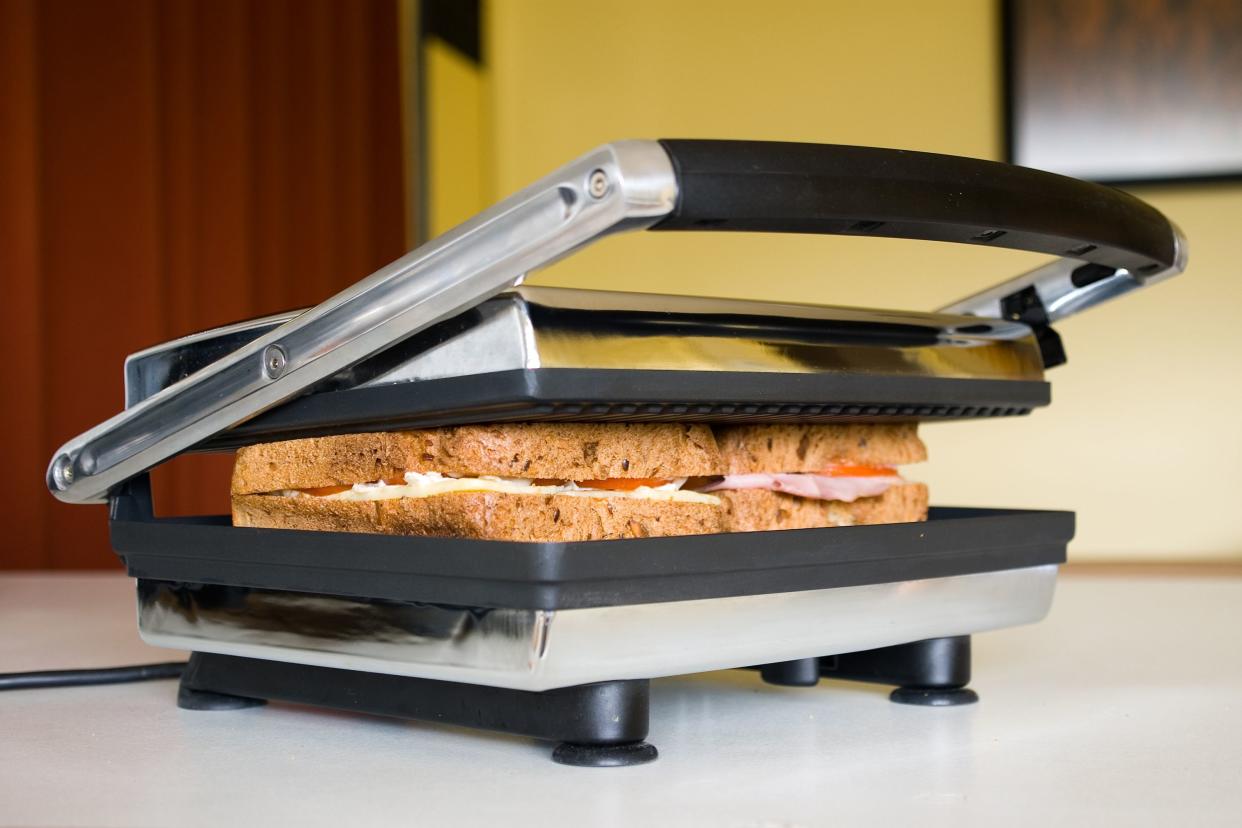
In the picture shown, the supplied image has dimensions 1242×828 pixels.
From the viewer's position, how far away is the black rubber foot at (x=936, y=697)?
0.84 m

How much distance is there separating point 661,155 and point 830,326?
0.78 ft

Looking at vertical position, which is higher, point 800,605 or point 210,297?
point 210,297

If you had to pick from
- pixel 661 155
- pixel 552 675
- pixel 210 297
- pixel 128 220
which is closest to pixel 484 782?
pixel 552 675

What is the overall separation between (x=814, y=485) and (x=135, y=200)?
2197 mm

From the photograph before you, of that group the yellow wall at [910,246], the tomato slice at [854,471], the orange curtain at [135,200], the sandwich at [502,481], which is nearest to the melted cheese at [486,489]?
the sandwich at [502,481]

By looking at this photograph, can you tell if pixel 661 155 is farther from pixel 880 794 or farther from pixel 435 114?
pixel 435 114

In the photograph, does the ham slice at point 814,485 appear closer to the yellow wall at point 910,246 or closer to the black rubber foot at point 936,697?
the black rubber foot at point 936,697

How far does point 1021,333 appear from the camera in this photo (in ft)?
2.85

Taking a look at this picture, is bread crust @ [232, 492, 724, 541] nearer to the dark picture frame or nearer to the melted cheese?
the melted cheese

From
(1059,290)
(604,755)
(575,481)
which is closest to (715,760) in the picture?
(604,755)

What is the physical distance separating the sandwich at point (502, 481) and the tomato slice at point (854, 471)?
0.35 feet

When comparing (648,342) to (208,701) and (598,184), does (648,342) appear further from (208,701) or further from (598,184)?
(208,701)

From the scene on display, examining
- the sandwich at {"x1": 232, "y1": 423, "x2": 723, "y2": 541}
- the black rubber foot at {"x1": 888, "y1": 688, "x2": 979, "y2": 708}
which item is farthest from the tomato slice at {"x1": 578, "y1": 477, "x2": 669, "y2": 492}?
the black rubber foot at {"x1": 888, "y1": 688, "x2": 979, "y2": 708}

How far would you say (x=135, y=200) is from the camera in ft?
8.75
